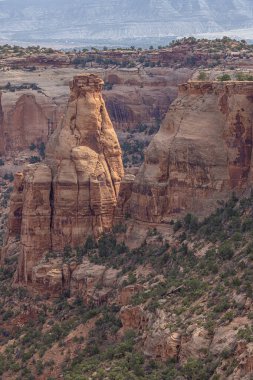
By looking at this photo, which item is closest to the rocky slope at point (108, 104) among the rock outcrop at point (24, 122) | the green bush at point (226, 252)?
the rock outcrop at point (24, 122)

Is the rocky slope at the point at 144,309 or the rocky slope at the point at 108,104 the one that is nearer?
the rocky slope at the point at 144,309

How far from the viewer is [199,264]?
60.0 metres

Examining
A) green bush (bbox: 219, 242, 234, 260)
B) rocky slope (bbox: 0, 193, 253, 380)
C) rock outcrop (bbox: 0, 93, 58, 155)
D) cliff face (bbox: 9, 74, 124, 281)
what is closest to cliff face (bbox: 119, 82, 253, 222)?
rocky slope (bbox: 0, 193, 253, 380)

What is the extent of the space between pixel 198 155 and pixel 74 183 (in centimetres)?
714

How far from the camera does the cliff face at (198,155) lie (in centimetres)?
6384

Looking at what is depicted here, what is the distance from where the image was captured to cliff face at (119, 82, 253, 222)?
209 feet

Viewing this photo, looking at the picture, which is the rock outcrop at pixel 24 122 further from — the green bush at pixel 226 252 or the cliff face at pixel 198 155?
the green bush at pixel 226 252

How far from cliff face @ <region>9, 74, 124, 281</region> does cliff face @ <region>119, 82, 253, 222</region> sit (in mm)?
2378

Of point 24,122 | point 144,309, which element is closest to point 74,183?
point 144,309

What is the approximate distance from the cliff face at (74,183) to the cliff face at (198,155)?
2.38 metres

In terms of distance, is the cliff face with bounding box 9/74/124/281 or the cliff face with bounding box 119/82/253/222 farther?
the cliff face with bounding box 9/74/124/281

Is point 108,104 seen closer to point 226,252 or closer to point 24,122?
point 24,122

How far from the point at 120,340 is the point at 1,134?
67.1 meters

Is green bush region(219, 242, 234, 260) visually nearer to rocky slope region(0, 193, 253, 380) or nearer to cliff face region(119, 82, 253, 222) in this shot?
rocky slope region(0, 193, 253, 380)
